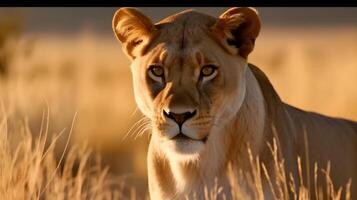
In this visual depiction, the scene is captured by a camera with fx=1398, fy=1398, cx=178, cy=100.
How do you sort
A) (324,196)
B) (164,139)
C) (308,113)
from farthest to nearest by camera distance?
(308,113), (324,196), (164,139)

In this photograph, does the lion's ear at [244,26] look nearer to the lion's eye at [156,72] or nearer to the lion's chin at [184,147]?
the lion's eye at [156,72]

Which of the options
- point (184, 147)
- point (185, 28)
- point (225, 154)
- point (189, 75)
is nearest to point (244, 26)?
point (185, 28)

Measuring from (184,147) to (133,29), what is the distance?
680 mm

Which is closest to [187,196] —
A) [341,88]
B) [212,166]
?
[212,166]

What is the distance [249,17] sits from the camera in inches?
205

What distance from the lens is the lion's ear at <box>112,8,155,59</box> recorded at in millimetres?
5266

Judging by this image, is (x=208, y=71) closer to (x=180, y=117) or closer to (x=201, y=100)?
(x=201, y=100)

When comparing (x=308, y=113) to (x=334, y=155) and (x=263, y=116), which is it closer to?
(x=334, y=155)

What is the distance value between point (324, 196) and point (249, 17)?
0.86 metres

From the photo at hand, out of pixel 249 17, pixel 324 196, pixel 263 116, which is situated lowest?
pixel 324 196

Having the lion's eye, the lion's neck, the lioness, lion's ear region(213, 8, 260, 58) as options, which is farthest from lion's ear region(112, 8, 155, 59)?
the lion's neck

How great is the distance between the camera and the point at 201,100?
4961mm

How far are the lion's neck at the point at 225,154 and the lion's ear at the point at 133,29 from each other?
42cm

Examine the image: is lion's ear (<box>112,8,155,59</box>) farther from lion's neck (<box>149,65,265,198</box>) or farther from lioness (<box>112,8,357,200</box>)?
lion's neck (<box>149,65,265,198</box>)
